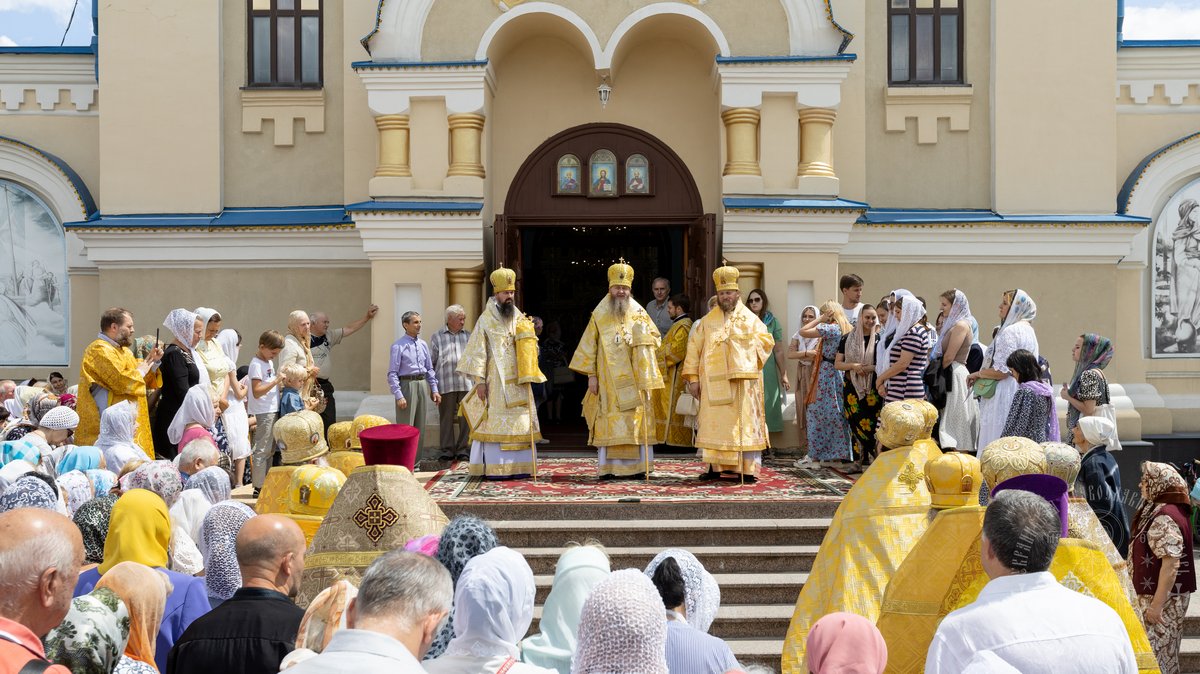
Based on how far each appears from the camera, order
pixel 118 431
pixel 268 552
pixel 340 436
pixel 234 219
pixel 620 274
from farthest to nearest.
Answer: pixel 234 219 < pixel 620 274 < pixel 118 431 < pixel 340 436 < pixel 268 552

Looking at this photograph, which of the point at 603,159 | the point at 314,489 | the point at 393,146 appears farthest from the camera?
the point at 603,159

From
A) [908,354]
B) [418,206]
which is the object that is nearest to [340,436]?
[908,354]

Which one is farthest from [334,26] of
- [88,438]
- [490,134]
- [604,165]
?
[88,438]

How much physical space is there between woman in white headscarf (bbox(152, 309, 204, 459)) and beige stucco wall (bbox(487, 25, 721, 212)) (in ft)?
15.0

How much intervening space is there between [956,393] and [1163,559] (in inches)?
151

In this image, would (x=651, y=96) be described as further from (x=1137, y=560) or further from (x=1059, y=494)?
(x=1059, y=494)

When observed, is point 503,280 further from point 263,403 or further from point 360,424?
point 360,424

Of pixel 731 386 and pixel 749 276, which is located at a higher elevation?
pixel 749 276

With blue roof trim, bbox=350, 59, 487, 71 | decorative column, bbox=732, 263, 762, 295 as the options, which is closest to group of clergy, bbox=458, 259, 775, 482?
decorative column, bbox=732, 263, 762, 295

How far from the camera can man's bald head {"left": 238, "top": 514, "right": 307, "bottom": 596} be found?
12.9 feet

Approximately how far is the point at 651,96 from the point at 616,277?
378 centimetres

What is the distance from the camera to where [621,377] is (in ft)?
34.3

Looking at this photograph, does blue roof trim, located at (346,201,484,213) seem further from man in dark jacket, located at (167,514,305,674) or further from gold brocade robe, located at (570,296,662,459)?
man in dark jacket, located at (167,514,305,674)

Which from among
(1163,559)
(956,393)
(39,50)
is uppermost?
(39,50)
